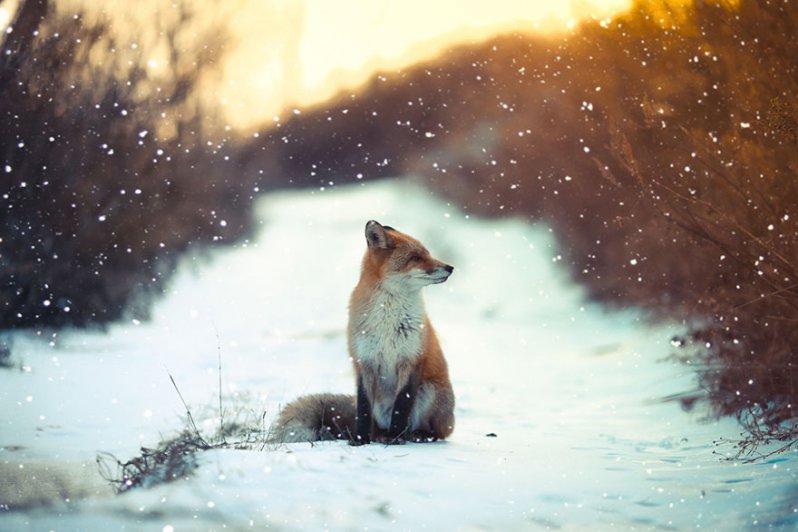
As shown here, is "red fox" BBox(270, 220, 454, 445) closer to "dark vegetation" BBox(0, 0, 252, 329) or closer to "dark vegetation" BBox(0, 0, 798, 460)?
"dark vegetation" BBox(0, 0, 798, 460)

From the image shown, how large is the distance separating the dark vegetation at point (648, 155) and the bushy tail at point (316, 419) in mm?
2252

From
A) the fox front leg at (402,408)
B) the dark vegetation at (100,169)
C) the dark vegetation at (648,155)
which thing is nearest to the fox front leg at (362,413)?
the fox front leg at (402,408)

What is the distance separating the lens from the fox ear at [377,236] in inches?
182

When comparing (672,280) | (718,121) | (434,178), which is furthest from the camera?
(434,178)

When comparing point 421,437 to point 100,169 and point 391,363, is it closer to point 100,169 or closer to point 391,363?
point 391,363

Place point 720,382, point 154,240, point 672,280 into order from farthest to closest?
point 154,240
point 672,280
point 720,382

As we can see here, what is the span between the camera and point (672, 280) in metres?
6.48

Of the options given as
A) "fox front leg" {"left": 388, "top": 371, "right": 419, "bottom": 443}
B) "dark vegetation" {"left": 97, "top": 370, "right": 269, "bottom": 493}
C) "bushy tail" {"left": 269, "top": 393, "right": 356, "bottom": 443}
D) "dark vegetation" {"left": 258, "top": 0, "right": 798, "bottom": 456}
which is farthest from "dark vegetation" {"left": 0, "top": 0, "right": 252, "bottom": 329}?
"fox front leg" {"left": 388, "top": 371, "right": 419, "bottom": 443}

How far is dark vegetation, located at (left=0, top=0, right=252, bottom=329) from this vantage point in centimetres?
650

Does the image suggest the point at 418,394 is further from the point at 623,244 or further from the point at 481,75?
the point at 481,75

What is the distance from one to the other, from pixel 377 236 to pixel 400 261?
0.70ft

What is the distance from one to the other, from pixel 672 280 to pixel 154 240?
484 centimetres

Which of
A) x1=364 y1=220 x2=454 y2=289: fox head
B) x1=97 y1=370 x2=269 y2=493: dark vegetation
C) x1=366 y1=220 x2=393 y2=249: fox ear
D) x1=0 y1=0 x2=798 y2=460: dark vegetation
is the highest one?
x1=0 y1=0 x2=798 y2=460: dark vegetation

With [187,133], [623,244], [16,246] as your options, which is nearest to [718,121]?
[623,244]
